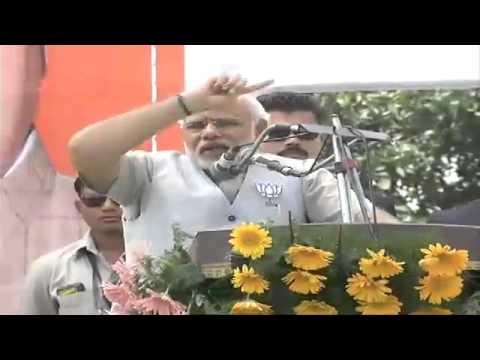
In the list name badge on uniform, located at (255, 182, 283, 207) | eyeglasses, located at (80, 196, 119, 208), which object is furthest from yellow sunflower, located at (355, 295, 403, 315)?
eyeglasses, located at (80, 196, 119, 208)

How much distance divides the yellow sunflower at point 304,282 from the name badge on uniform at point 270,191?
303 millimetres

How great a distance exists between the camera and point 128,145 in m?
3.20

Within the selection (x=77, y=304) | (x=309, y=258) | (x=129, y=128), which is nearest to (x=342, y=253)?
(x=309, y=258)

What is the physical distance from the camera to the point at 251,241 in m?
3.08

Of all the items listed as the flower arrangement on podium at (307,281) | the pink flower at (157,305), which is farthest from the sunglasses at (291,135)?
the pink flower at (157,305)

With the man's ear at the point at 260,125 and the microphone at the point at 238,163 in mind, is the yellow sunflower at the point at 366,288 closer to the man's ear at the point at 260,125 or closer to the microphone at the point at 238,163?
the microphone at the point at 238,163

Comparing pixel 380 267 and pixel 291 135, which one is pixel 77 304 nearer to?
pixel 291 135

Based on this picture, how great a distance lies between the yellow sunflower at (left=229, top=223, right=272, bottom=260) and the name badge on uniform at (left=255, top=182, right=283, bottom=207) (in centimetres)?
15

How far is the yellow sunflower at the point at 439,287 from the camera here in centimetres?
304

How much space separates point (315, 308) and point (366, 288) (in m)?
0.19
